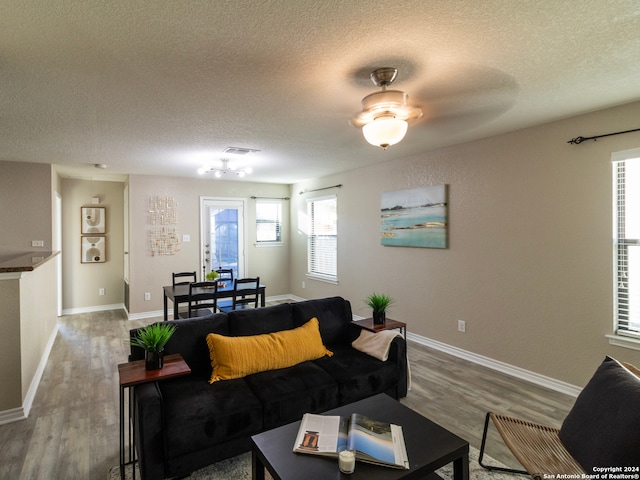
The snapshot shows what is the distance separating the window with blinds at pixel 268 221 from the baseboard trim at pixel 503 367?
11.9 ft

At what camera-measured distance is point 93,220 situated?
6336mm

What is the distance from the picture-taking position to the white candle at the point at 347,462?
1479mm

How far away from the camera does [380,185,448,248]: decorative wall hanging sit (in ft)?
14.0

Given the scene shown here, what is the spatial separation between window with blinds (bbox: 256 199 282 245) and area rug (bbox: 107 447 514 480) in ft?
16.9

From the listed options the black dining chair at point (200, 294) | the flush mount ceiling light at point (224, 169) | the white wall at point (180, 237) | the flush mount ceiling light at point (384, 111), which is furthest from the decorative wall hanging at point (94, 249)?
the flush mount ceiling light at point (384, 111)

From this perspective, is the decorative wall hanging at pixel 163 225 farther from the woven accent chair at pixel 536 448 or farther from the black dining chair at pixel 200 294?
the woven accent chair at pixel 536 448

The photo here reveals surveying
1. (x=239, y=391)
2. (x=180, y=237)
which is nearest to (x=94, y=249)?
(x=180, y=237)

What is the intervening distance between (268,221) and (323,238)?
1403 mm

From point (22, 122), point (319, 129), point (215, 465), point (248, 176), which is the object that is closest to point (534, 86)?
point (319, 129)

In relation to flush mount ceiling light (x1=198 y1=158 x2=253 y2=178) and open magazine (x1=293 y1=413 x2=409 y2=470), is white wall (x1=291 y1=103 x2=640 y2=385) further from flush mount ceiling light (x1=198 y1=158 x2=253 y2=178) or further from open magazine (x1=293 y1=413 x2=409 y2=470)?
open magazine (x1=293 y1=413 x2=409 y2=470)

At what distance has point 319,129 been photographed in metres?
3.44

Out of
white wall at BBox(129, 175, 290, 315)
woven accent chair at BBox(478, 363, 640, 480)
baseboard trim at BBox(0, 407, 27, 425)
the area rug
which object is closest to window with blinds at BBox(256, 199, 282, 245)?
white wall at BBox(129, 175, 290, 315)

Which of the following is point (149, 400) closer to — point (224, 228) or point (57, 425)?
point (57, 425)

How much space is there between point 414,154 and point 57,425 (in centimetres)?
453
